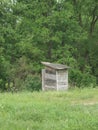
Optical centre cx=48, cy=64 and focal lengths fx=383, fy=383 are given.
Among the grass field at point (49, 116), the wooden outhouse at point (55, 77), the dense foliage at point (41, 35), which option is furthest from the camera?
the dense foliage at point (41, 35)

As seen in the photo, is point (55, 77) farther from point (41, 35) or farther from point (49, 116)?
point (41, 35)

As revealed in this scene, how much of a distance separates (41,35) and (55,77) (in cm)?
1120

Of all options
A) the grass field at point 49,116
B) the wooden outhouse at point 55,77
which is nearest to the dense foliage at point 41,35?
the wooden outhouse at point 55,77

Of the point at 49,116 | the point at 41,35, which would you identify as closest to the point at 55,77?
the point at 49,116

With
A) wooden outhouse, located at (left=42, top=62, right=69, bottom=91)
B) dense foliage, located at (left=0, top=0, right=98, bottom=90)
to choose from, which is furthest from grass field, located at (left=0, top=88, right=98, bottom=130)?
dense foliage, located at (left=0, top=0, right=98, bottom=90)

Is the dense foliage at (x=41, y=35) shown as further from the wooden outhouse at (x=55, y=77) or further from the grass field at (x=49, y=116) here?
the grass field at (x=49, y=116)

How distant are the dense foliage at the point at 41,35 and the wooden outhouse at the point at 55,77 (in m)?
8.69

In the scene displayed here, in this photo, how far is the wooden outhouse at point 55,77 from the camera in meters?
14.4

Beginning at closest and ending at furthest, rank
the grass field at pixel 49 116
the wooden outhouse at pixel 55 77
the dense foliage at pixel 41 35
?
Result: the grass field at pixel 49 116 < the wooden outhouse at pixel 55 77 < the dense foliage at pixel 41 35

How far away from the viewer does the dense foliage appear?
24.4 m

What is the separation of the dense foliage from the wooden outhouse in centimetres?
869

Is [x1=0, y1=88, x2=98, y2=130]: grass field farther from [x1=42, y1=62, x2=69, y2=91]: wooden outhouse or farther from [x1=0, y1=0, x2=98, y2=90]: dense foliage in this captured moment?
[x1=0, y1=0, x2=98, y2=90]: dense foliage

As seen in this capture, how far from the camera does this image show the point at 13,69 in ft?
75.9

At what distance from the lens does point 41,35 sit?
83.3 ft
